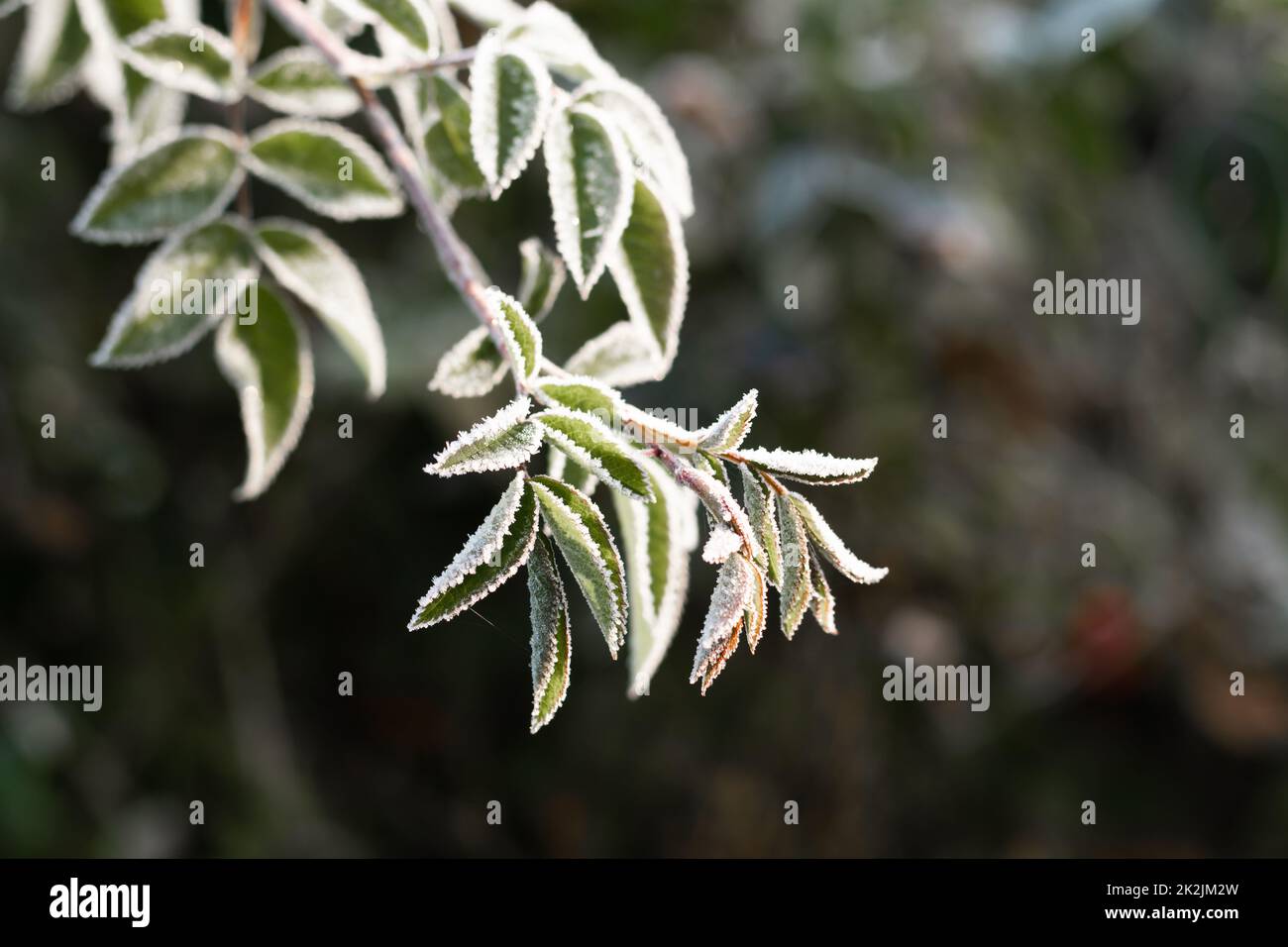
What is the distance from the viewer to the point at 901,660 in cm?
235

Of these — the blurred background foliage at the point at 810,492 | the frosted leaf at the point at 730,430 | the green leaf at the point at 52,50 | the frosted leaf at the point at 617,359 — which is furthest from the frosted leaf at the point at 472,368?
the blurred background foliage at the point at 810,492

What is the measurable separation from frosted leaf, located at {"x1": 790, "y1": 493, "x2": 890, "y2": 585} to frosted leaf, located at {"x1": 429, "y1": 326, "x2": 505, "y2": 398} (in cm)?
20

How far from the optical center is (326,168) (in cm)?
92

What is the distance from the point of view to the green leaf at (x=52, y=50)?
1024 mm

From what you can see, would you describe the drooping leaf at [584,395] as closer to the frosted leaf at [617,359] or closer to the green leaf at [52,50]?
the frosted leaf at [617,359]

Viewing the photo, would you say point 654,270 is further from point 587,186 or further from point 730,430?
point 730,430

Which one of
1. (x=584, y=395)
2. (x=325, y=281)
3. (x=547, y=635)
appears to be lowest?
(x=547, y=635)

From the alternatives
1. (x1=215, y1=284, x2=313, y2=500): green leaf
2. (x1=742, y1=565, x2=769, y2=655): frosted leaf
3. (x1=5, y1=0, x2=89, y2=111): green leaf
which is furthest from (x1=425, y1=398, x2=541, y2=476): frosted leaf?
(x1=5, y1=0, x2=89, y2=111): green leaf

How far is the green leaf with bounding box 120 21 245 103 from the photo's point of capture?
876 millimetres

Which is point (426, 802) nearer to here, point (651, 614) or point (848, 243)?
point (848, 243)

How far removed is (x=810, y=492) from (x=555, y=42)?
1.09 metres

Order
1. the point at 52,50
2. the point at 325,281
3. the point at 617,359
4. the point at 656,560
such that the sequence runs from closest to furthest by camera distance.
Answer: the point at 656,560 < the point at 617,359 < the point at 325,281 < the point at 52,50

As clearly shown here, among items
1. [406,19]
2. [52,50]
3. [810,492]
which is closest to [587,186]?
[406,19]

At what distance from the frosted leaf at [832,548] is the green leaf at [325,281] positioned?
1.26 ft
